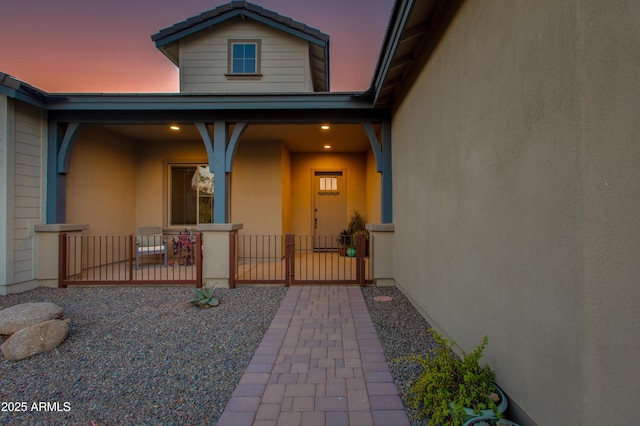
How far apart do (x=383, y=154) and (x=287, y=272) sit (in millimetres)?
2864

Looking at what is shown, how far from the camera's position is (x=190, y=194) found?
8297 mm

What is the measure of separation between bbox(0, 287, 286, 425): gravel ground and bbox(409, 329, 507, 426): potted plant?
4.64ft

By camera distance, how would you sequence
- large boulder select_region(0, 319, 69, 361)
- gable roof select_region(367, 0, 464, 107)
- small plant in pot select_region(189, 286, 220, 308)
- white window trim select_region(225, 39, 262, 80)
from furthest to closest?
white window trim select_region(225, 39, 262, 80)
small plant in pot select_region(189, 286, 220, 308)
gable roof select_region(367, 0, 464, 107)
large boulder select_region(0, 319, 69, 361)

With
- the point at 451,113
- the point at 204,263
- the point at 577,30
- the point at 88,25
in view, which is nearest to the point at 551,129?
the point at 577,30

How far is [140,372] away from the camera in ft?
8.54

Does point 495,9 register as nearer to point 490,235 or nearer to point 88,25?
point 490,235

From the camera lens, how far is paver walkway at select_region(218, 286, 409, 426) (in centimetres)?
197

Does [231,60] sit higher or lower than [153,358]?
higher

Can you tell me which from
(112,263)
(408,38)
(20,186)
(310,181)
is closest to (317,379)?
(408,38)

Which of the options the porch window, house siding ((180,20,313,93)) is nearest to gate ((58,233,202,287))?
the porch window

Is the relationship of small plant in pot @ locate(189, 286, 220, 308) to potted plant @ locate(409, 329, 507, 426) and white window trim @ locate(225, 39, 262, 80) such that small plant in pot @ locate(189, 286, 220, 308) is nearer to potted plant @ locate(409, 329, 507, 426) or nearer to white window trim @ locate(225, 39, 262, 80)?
potted plant @ locate(409, 329, 507, 426)

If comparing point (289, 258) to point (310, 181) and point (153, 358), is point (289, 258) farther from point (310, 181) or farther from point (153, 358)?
point (310, 181)

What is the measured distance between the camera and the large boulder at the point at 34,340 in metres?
2.83

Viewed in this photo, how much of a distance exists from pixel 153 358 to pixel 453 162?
11.1 feet
